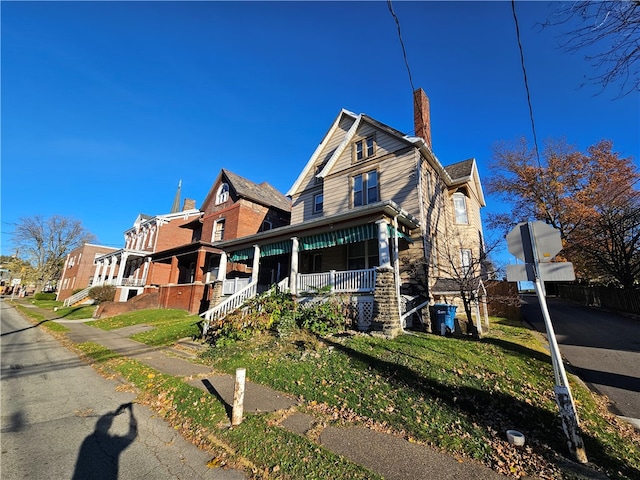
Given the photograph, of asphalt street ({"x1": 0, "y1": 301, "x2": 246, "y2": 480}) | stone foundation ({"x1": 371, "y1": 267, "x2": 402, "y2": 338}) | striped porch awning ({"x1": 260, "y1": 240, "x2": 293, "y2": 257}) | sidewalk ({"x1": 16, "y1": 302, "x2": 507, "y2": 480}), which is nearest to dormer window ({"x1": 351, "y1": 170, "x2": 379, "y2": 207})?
striped porch awning ({"x1": 260, "y1": 240, "x2": 293, "y2": 257})

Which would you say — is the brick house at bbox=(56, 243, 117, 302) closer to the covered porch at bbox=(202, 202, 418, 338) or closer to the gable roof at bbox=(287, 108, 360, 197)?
the gable roof at bbox=(287, 108, 360, 197)

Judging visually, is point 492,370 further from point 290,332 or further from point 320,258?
point 320,258

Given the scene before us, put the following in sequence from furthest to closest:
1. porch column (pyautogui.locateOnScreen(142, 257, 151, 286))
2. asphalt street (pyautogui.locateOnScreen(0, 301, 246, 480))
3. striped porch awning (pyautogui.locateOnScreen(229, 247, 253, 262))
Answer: porch column (pyautogui.locateOnScreen(142, 257, 151, 286))
striped porch awning (pyautogui.locateOnScreen(229, 247, 253, 262))
asphalt street (pyautogui.locateOnScreen(0, 301, 246, 480))

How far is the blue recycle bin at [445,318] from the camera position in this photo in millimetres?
9875

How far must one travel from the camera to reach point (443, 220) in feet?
50.1

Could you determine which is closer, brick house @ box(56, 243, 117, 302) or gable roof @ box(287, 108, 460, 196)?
gable roof @ box(287, 108, 460, 196)

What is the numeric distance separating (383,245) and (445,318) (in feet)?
11.6

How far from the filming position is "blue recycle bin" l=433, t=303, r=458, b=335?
32.4ft

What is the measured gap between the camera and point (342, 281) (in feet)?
36.3

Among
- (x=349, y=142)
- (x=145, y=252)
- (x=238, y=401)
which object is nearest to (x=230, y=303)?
(x=238, y=401)

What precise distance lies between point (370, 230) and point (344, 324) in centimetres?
366

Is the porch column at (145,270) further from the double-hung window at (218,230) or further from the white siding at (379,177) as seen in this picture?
the white siding at (379,177)

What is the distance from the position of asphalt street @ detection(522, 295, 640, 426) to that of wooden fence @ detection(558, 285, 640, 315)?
14.5 feet

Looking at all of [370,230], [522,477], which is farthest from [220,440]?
[370,230]
